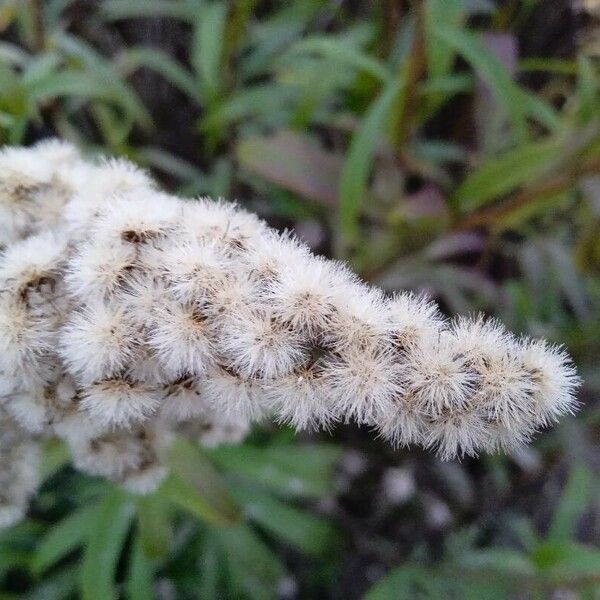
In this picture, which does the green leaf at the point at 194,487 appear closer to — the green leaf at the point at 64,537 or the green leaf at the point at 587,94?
the green leaf at the point at 64,537

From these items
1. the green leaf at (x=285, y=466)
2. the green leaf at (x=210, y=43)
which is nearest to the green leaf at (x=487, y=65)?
the green leaf at (x=210, y=43)

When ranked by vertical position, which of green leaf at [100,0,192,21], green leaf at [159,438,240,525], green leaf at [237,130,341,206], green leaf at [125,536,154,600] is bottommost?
green leaf at [125,536,154,600]

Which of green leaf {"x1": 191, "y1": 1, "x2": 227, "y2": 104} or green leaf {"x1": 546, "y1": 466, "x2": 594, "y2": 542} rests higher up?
green leaf {"x1": 191, "y1": 1, "x2": 227, "y2": 104}

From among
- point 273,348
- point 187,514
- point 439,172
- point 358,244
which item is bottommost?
point 187,514

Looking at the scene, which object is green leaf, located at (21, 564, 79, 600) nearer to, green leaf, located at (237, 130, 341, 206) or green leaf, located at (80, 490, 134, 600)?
green leaf, located at (80, 490, 134, 600)

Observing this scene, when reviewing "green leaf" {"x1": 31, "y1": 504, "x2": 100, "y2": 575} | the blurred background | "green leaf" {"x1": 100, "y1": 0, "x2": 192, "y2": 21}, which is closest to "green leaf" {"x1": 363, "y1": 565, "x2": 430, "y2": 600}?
the blurred background

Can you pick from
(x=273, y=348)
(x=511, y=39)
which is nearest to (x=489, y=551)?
(x=273, y=348)

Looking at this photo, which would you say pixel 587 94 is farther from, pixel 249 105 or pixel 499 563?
pixel 499 563

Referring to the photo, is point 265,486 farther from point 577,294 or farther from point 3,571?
point 577,294
